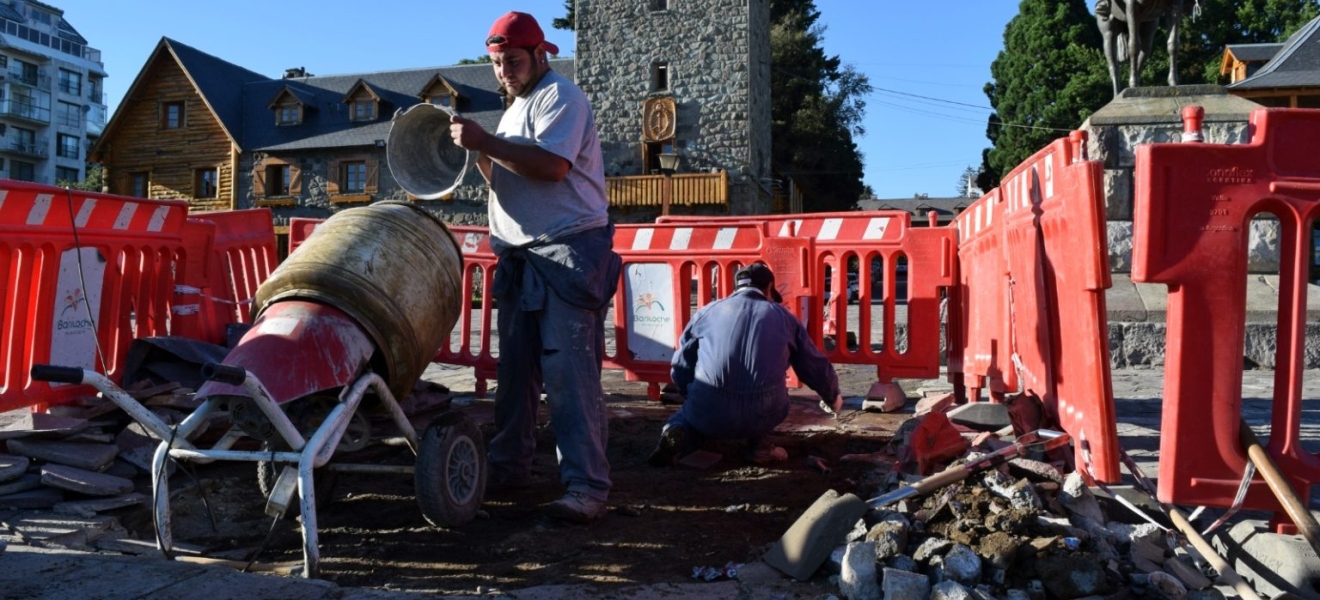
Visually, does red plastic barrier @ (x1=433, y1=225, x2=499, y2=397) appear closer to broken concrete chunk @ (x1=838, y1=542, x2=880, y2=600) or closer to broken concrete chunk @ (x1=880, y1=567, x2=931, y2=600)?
broken concrete chunk @ (x1=838, y1=542, x2=880, y2=600)

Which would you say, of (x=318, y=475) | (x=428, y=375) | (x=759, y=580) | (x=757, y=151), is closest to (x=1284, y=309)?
(x=759, y=580)

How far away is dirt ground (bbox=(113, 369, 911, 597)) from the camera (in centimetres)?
296

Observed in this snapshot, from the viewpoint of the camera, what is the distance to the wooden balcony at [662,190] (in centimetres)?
3854

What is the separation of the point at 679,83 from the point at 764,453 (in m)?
36.2

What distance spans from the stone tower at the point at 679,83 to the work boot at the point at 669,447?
3464cm

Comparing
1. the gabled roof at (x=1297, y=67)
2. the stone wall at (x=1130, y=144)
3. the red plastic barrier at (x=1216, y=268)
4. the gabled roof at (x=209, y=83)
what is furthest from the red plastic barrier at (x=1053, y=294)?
the gabled roof at (x=209, y=83)

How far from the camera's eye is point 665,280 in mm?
7340

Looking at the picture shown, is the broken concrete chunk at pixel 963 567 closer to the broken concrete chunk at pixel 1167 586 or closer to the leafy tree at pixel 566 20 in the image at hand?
the broken concrete chunk at pixel 1167 586

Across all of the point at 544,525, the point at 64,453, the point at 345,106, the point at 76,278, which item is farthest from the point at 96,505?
the point at 345,106

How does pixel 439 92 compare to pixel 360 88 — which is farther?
pixel 360 88

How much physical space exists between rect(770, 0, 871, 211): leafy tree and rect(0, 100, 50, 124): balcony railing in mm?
62745

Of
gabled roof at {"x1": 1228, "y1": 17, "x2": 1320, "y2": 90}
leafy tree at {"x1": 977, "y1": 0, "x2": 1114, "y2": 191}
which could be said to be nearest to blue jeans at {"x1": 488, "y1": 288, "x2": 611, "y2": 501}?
gabled roof at {"x1": 1228, "y1": 17, "x2": 1320, "y2": 90}

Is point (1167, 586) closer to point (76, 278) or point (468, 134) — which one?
point (468, 134)

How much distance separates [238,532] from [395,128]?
1519 mm
